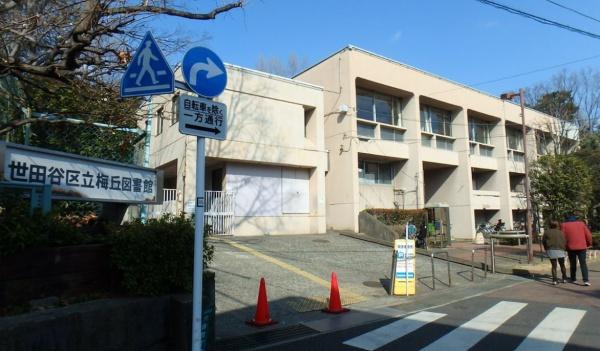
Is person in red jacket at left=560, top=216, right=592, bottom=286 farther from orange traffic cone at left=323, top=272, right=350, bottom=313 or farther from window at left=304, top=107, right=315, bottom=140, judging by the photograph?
window at left=304, top=107, right=315, bottom=140

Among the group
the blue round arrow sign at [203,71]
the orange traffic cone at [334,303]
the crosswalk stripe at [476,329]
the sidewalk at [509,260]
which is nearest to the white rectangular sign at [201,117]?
the blue round arrow sign at [203,71]

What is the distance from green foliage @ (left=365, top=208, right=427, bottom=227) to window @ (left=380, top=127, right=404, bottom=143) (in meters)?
4.49

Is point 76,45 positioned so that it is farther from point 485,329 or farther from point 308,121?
point 308,121

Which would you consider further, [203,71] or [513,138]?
[513,138]

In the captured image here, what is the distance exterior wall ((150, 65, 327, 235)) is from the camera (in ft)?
58.7

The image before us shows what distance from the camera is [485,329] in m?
6.75

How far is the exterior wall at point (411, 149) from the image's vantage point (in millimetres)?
22062

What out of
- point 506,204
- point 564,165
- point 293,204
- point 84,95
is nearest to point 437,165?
point 506,204

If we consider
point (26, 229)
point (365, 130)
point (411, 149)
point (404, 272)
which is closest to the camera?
point (26, 229)

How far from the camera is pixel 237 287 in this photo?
9.43m

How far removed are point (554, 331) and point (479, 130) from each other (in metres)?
28.1

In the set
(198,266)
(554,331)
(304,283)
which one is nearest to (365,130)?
(304,283)

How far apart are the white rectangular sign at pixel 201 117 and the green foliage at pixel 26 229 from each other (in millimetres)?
1964

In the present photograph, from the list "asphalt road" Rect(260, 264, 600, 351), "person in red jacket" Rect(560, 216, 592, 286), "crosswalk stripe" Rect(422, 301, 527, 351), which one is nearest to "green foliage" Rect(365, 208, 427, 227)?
"person in red jacket" Rect(560, 216, 592, 286)
